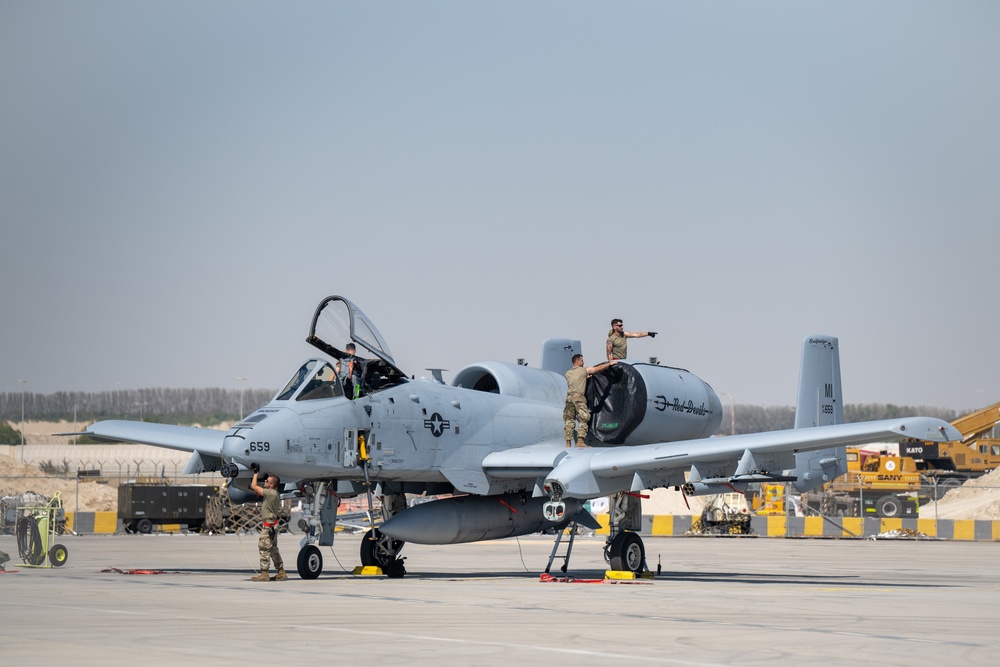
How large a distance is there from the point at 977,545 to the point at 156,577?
26504 millimetres

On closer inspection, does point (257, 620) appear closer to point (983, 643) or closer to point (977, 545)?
point (983, 643)

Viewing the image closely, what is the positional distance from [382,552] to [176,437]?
474 cm

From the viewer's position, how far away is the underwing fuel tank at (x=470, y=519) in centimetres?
2025

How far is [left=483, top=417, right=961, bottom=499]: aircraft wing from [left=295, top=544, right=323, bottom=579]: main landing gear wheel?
12.3 ft

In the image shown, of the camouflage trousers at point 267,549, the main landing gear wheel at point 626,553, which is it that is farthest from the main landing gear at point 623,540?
the camouflage trousers at point 267,549

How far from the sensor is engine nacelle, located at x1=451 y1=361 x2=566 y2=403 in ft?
77.9

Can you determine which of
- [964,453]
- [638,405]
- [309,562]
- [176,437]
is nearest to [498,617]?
[309,562]

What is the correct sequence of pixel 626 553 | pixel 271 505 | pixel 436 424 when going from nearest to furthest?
pixel 271 505, pixel 626 553, pixel 436 424

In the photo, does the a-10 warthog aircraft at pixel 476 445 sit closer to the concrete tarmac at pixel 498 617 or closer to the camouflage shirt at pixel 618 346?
the camouflage shirt at pixel 618 346

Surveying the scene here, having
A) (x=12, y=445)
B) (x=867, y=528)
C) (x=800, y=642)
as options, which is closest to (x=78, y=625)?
(x=800, y=642)

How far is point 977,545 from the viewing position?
3766cm

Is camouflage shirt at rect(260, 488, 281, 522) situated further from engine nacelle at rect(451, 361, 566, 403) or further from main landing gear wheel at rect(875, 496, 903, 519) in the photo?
main landing gear wheel at rect(875, 496, 903, 519)

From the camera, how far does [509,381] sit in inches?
935

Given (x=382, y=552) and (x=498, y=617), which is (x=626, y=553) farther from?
(x=498, y=617)
